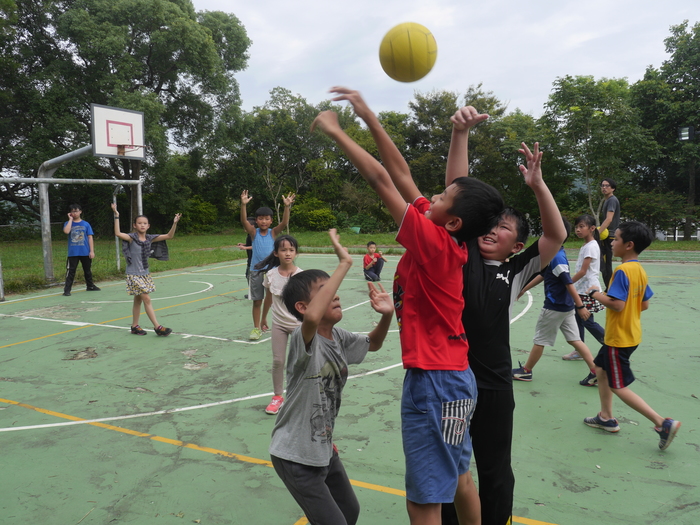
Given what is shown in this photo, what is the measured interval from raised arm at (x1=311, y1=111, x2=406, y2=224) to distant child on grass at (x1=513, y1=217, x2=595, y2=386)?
3286mm

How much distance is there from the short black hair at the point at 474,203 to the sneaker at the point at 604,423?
2.81m

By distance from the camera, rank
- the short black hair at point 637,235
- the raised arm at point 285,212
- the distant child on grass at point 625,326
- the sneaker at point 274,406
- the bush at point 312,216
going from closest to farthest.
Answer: the distant child on grass at point 625,326 → the short black hair at point 637,235 → the sneaker at point 274,406 → the raised arm at point 285,212 → the bush at point 312,216

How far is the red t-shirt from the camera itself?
1.76 metres

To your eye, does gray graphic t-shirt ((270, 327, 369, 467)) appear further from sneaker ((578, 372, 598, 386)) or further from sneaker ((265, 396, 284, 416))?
sneaker ((578, 372, 598, 386))

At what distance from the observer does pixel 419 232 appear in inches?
67.7

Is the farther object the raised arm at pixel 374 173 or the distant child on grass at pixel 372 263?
the distant child on grass at pixel 372 263

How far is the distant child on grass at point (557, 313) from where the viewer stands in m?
4.66

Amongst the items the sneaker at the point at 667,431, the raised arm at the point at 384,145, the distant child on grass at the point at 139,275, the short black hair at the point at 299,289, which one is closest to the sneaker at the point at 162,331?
the distant child on grass at the point at 139,275

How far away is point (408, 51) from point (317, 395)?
68.3 inches

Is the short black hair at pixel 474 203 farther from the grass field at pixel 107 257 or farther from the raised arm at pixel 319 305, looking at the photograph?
the grass field at pixel 107 257

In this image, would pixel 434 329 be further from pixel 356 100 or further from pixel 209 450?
pixel 209 450

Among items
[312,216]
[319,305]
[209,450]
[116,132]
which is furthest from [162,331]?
[312,216]

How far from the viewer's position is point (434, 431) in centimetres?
180

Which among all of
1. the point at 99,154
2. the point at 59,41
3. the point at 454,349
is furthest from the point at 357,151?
the point at 59,41
